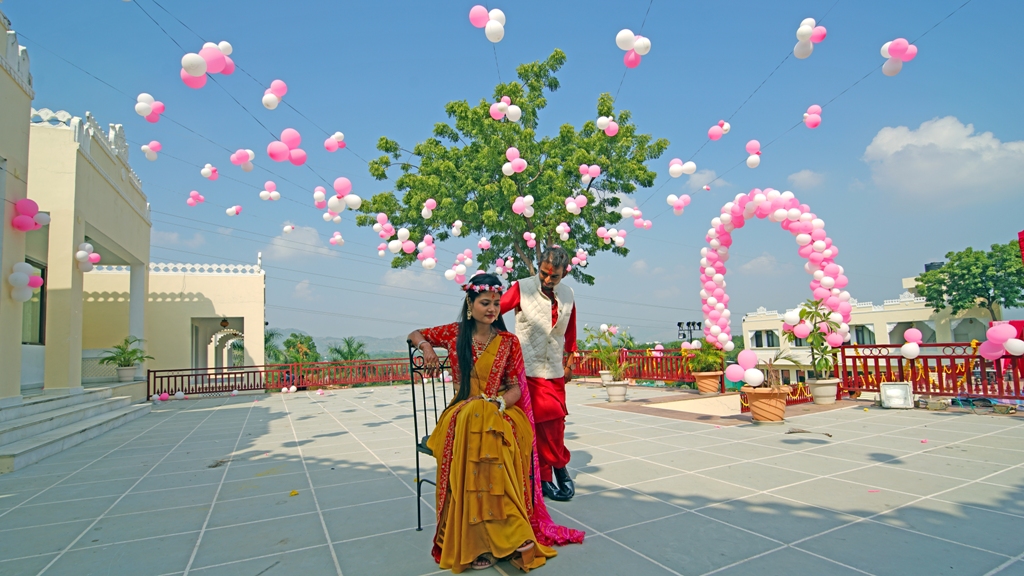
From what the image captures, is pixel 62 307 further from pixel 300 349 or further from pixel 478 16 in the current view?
pixel 300 349

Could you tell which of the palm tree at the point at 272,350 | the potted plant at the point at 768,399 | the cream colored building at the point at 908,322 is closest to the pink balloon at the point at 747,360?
the potted plant at the point at 768,399

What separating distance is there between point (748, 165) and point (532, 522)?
6453 millimetres

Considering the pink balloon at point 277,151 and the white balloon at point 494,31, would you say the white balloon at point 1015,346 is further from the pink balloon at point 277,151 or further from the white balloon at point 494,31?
the pink balloon at point 277,151

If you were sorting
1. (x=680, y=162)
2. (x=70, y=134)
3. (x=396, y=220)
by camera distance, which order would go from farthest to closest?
(x=396, y=220) → (x=70, y=134) → (x=680, y=162)

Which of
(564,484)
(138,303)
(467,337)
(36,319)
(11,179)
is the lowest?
(564,484)

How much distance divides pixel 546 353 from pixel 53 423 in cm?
678

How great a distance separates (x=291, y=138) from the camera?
566 cm

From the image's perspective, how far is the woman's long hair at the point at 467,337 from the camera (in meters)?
2.53

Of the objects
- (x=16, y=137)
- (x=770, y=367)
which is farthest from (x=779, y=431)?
(x=16, y=137)

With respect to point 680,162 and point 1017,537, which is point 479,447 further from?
point 680,162

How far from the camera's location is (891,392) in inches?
262

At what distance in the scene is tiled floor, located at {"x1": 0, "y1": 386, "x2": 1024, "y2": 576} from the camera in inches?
88.7

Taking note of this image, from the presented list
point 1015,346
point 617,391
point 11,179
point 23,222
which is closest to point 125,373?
point 23,222

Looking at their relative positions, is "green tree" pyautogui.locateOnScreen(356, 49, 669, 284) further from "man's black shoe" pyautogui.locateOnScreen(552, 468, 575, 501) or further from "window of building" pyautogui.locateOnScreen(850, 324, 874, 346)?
"window of building" pyautogui.locateOnScreen(850, 324, 874, 346)
